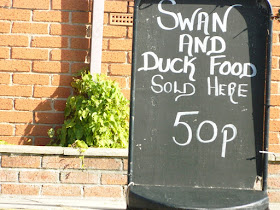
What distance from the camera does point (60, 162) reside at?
12.5 feet

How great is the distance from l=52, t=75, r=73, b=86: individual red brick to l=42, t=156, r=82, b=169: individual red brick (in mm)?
757

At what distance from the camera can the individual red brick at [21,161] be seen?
3801mm

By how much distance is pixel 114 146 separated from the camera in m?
3.96

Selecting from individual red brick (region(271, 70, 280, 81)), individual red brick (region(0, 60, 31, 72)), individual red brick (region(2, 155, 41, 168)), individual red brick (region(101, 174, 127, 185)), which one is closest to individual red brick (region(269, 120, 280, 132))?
individual red brick (region(271, 70, 280, 81))

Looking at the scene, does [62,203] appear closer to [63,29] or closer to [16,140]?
[16,140]

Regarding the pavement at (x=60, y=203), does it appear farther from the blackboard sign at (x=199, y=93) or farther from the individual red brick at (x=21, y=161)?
the blackboard sign at (x=199, y=93)

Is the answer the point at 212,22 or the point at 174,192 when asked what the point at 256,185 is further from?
the point at 212,22

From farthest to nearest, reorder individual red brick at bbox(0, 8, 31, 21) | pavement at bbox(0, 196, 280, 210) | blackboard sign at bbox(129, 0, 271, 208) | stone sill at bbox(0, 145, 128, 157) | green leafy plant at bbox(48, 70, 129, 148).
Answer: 1. individual red brick at bbox(0, 8, 31, 21)
2. green leafy plant at bbox(48, 70, 129, 148)
3. stone sill at bbox(0, 145, 128, 157)
4. pavement at bbox(0, 196, 280, 210)
5. blackboard sign at bbox(129, 0, 271, 208)

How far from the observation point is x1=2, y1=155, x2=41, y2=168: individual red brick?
12.5 ft

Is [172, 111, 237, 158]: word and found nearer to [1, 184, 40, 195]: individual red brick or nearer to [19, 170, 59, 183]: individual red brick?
[19, 170, 59, 183]: individual red brick

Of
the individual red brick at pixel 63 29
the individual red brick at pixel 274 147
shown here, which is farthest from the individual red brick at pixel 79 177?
the individual red brick at pixel 274 147

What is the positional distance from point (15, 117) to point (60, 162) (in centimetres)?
71

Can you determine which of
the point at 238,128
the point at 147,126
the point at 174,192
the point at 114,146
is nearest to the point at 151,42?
the point at 147,126

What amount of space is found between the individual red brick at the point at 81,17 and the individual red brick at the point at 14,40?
490mm
